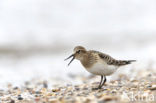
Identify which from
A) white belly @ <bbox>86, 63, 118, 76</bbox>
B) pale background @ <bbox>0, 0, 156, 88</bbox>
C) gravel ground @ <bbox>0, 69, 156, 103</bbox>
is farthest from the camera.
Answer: pale background @ <bbox>0, 0, 156, 88</bbox>

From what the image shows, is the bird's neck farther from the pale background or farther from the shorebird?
the pale background

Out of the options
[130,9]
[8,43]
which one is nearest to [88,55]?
[8,43]

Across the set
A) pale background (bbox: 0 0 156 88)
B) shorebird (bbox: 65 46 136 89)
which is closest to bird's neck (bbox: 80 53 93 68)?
shorebird (bbox: 65 46 136 89)

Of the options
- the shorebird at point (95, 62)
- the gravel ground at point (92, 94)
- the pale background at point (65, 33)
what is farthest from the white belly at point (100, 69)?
the pale background at point (65, 33)

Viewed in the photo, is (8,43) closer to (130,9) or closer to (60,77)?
(60,77)

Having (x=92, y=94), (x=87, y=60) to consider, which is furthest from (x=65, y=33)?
(x=92, y=94)

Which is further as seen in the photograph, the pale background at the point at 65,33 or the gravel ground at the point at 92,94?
the pale background at the point at 65,33

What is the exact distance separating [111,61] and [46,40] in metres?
10.7

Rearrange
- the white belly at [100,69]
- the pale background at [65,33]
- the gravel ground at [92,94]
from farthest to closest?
the pale background at [65,33], the white belly at [100,69], the gravel ground at [92,94]

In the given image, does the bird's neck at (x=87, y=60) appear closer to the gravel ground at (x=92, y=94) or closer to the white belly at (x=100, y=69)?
the white belly at (x=100, y=69)

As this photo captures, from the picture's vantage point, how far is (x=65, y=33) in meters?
19.1

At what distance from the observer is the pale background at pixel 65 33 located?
12.8 metres

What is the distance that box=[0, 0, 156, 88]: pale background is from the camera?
12766 mm

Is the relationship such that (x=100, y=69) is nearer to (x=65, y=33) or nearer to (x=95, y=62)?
(x=95, y=62)
